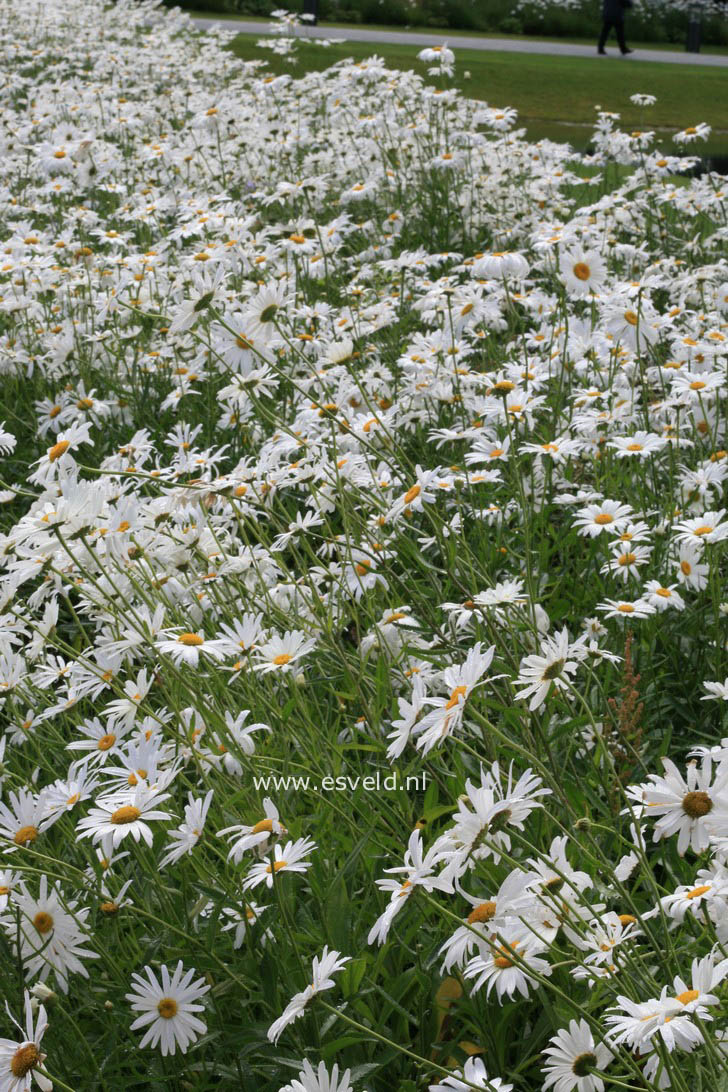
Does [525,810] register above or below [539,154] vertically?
below

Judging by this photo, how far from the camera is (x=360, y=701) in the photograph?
2.52m

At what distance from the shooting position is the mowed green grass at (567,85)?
15203 millimetres

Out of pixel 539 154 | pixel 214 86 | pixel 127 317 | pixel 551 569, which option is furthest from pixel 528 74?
pixel 551 569

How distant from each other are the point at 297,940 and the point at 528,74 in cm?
1799

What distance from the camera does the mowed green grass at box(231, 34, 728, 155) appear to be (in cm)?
1520

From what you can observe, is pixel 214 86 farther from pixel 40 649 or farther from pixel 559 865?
pixel 559 865

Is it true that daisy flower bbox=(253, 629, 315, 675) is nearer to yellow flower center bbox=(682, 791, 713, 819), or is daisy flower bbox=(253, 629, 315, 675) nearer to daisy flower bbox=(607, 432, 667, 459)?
yellow flower center bbox=(682, 791, 713, 819)

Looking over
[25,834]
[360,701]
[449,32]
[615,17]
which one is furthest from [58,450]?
[449,32]

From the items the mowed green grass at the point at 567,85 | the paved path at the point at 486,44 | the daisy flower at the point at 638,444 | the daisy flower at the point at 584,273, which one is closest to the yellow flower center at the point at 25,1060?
the daisy flower at the point at 638,444

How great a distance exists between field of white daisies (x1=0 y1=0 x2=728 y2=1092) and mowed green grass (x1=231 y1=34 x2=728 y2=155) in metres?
9.69

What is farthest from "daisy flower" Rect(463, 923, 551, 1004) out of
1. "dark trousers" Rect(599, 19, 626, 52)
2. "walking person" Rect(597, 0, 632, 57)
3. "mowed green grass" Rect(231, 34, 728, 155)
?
"dark trousers" Rect(599, 19, 626, 52)

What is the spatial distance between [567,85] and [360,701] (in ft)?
55.5

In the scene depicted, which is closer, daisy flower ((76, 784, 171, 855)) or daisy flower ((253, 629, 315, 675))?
daisy flower ((76, 784, 171, 855))

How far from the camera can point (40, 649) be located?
104 inches
